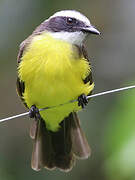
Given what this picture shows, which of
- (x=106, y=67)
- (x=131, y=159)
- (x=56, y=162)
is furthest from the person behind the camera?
(x=106, y=67)

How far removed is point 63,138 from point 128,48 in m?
1.76

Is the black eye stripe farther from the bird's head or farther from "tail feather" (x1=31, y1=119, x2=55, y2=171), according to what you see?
"tail feather" (x1=31, y1=119, x2=55, y2=171)

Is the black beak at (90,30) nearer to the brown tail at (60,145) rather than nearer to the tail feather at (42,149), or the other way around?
the brown tail at (60,145)

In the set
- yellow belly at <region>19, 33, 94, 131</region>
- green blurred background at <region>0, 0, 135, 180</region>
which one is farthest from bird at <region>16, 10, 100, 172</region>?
green blurred background at <region>0, 0, 135, 180</region>

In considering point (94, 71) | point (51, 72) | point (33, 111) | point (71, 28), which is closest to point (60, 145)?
point (33, 111)

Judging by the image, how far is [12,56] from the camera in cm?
632

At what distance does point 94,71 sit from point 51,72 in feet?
7.10

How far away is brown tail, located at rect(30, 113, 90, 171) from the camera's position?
523 cm

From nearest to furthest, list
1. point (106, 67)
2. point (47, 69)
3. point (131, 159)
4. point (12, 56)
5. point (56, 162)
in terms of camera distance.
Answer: point (131, 159) → point (47, 69) → point (56, 162) → point (12, 56) → point (106, 67)

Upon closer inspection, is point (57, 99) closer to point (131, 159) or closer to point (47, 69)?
point (47, 69)

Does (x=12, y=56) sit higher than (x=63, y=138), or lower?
higher

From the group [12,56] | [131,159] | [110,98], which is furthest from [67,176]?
[131,159]

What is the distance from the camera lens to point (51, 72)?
4566mm

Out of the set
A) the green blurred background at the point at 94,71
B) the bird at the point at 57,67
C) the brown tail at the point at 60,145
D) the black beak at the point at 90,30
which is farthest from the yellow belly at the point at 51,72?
the brown tail at the point at 60,145
